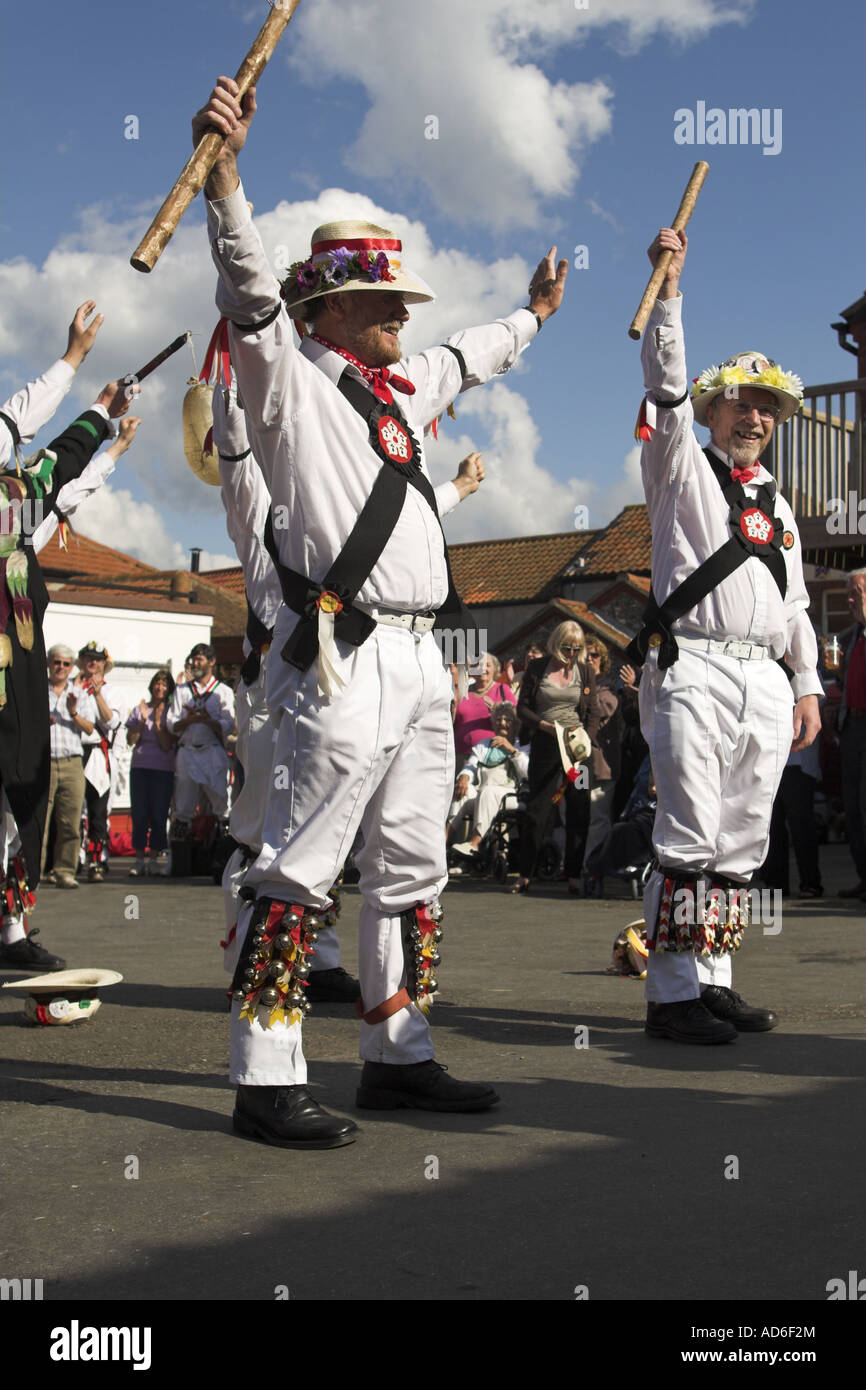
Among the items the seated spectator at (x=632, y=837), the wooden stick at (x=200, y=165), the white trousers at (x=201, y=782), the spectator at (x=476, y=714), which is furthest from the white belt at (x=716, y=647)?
the white trousers at (x=201, y=782)

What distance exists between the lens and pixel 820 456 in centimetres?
1739

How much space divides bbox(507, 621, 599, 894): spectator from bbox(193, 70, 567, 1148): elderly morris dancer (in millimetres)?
7376

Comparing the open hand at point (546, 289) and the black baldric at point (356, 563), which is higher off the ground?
the open hand at point (546, 289)

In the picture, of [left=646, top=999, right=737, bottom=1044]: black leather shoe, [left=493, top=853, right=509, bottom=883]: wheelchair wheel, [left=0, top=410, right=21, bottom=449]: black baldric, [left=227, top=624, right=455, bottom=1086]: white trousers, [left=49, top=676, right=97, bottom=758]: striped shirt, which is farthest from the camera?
[left=493, top=853, right=509, bottom=883]: wheelchair wheel

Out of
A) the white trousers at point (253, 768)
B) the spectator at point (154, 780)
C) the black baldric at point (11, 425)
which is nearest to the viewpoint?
the white trousers at point (253, 768)

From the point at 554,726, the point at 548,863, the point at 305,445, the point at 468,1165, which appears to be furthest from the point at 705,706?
the point at 548,863

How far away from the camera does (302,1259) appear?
2943mm

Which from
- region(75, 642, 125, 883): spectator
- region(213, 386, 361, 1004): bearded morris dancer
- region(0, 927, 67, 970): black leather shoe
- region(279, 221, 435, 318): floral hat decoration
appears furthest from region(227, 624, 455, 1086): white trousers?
region(75, 642, 125, 883): spectator

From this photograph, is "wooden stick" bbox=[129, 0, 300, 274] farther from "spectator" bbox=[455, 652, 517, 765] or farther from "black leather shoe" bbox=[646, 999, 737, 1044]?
"spectator" bbox=[455, 652, 517, 765]

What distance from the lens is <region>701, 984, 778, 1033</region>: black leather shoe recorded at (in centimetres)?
550

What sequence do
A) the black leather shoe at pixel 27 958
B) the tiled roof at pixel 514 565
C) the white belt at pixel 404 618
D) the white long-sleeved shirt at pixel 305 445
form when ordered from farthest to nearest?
the tiled roof at pixel 514 565, the black leather shoe at pixel 27 958, the white belt at pixel 404 618, the white long-sleeved shirt at pixel 305 445

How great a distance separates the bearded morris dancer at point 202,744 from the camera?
13.8 metres

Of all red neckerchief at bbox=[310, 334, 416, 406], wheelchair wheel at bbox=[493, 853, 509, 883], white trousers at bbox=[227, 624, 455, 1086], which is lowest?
wheelchair wheel at bbox=[493, 853, 509, 883]

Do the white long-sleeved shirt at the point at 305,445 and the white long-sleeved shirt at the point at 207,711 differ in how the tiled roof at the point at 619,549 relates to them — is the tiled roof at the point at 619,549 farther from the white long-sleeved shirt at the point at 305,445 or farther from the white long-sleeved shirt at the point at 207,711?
the white long-sleeved shirt at the point at 305,445
